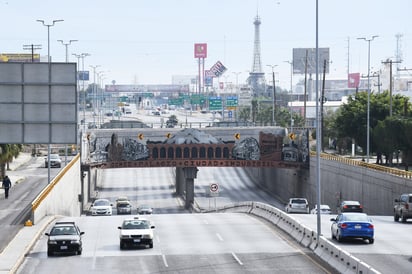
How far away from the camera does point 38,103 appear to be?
127 ft

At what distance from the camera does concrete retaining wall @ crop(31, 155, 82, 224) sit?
57.1 meters

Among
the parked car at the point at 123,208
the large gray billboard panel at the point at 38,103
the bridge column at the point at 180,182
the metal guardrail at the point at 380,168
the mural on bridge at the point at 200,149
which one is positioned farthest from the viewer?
the bridge column at the point at 180,182

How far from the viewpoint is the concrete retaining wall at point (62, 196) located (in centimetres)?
5710

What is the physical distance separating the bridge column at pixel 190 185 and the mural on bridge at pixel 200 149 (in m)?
1.68

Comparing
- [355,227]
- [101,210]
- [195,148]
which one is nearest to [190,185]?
[195,148]

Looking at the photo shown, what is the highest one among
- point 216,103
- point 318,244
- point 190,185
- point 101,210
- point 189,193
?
point 216,103

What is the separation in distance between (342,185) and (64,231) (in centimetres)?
5474

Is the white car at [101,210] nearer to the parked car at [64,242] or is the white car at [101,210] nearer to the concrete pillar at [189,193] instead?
the concrete pillar at [189,193]

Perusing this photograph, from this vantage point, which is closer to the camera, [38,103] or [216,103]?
[38,103]

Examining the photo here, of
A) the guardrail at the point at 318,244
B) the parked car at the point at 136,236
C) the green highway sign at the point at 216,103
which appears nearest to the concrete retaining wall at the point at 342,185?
the guardrail at the point at 318,244

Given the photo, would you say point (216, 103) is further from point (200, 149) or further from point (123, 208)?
point (123, 208)

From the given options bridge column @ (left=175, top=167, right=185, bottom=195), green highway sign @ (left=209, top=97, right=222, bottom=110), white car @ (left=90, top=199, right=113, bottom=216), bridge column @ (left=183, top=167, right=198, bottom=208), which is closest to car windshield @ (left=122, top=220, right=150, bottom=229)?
white car @ (left=90, top=199, right=113, bottom=216)

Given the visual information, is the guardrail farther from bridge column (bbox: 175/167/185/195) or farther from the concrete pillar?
bridge column (bbox: 175/167/185/195)

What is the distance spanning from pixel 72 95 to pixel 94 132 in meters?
76.9
